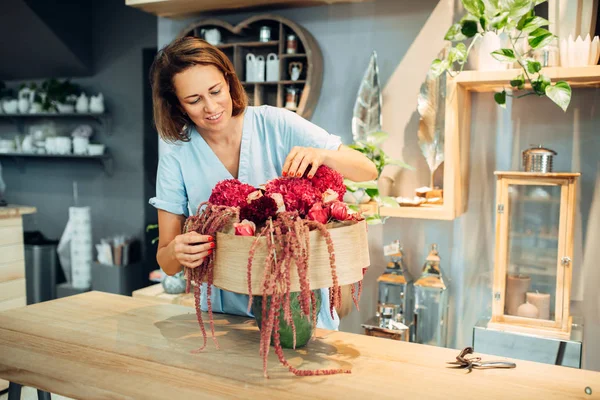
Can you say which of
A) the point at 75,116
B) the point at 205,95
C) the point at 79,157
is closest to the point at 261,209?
the point at 205,95

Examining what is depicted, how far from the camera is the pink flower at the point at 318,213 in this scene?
102 cm

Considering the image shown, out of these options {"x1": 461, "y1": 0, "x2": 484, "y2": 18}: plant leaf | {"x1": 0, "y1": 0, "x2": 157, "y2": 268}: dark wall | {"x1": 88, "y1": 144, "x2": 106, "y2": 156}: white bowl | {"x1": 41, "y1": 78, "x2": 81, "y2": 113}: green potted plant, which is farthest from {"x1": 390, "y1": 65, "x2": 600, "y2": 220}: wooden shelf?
{"x1": 41, "y1": 78, "x2": 81, "y2": 113}: green potted plant

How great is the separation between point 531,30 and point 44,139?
4.19 m

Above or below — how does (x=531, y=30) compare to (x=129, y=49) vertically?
below

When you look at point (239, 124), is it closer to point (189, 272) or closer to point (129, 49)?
point (189, 272)

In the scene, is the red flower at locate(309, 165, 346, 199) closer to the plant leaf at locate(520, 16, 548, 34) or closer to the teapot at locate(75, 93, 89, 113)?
the plant leaf at locate(520, 16, 548, 34)

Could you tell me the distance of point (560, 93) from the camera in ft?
6.39

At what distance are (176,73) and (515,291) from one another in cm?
157

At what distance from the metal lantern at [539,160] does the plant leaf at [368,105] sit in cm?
77

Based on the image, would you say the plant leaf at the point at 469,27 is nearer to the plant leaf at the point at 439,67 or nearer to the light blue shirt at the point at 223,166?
the plant leaf at the point at 439,67

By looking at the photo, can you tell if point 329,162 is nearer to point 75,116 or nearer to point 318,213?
point 318,213

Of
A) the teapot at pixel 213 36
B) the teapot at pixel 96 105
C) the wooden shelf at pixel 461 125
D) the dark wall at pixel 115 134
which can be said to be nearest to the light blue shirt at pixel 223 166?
the wooden shelf at pixel 461 125

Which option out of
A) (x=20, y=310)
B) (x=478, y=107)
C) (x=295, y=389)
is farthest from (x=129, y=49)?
(x=295, y=389)

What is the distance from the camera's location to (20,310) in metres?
1.51
